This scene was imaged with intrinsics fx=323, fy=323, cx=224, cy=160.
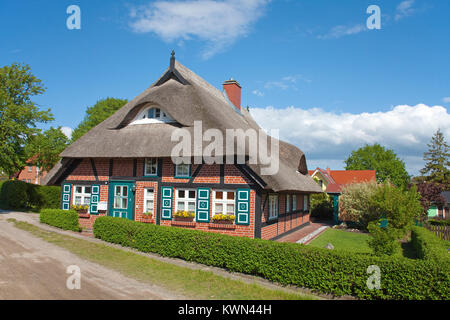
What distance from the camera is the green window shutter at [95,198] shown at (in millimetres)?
16875

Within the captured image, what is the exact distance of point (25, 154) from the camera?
2361cm

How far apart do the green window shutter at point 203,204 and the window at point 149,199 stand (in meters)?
2.65

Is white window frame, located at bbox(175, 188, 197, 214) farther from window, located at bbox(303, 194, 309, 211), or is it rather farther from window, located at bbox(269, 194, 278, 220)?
window, located at bbox(303, 194, 309, 211)

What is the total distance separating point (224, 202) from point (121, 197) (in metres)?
5.76

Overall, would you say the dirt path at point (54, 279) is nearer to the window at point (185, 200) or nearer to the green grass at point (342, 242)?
the window at point (185, 200)

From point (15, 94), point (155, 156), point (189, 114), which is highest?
point (15, 94)

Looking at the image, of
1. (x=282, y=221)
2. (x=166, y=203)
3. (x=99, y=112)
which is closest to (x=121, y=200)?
(x=166, y=203)

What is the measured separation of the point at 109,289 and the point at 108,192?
9832mm

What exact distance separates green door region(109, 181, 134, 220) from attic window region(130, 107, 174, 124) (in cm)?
333

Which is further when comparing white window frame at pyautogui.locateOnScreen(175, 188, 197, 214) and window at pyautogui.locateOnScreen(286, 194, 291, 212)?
window at pyautogui.locateOnScreen(286, 194, 291, 212)

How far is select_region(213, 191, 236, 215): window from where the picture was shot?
46.2ft

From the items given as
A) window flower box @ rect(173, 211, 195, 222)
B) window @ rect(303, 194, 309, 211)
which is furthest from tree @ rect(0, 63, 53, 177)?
window @ rect(303, 194, 309, 211)
